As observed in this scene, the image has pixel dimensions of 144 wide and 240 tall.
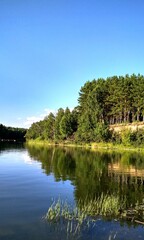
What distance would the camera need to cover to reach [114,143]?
103 meters

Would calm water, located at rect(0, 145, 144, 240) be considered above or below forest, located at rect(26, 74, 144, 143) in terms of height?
below

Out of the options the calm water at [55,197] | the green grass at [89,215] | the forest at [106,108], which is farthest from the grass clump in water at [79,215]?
the forest at [106,108]

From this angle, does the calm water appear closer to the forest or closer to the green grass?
the green grass

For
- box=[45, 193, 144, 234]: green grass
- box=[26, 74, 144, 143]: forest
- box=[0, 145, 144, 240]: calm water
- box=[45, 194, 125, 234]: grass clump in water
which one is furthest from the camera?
box=[26, 74, 144, 143]: forest

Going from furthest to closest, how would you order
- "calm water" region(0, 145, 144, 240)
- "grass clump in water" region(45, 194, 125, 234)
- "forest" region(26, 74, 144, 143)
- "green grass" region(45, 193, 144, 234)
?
"forest" region(26, 74, 144, 143)
"green grass" region(45, 193, 144, 234)
"grass clump in water" region(45, 194, 125, 234)
"calm water" region(0, 145, 144, 240)

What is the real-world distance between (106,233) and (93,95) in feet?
338

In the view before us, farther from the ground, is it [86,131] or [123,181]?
[86,131]

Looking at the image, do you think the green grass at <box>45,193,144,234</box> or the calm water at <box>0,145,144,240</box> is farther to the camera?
the green grass at <box>45,193,144,234</box>

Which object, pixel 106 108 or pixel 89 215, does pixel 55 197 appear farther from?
pixel 106 108

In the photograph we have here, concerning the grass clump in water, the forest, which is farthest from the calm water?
the forest

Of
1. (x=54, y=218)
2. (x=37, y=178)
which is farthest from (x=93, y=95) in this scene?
(x=54, y=218)

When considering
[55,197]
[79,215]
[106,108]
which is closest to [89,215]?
[79,215]

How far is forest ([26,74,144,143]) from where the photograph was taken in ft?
342

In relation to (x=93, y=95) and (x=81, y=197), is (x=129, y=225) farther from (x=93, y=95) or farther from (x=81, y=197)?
(x=93, y=95)
